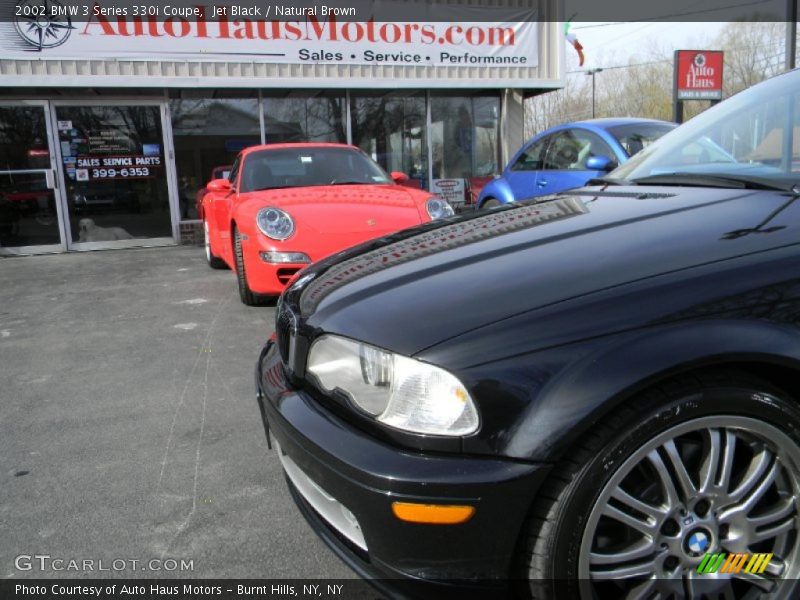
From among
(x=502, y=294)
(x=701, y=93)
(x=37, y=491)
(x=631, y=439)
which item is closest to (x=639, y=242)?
(x=502, y=294)

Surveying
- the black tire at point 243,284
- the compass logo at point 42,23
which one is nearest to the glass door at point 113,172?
the compass logo at point 42,23

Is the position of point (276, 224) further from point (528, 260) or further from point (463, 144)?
point (463, 144)

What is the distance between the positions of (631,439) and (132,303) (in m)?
5.52

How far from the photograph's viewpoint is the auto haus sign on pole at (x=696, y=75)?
38.5ft

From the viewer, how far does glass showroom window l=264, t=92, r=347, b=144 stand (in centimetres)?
1092

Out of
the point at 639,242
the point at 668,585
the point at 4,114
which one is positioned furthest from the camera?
the point at 4,114

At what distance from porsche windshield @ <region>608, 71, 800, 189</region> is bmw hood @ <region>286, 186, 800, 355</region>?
185mm

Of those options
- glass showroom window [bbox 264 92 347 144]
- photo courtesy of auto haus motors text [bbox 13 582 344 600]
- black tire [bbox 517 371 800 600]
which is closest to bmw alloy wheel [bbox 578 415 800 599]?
black tire [bbox 517 371 800 600]

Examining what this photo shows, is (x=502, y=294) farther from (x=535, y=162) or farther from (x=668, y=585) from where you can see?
(x=535, y=162)

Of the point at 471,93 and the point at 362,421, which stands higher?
the point at 471,93

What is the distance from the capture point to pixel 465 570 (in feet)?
4.74

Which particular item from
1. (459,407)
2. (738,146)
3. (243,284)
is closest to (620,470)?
(459,407)
